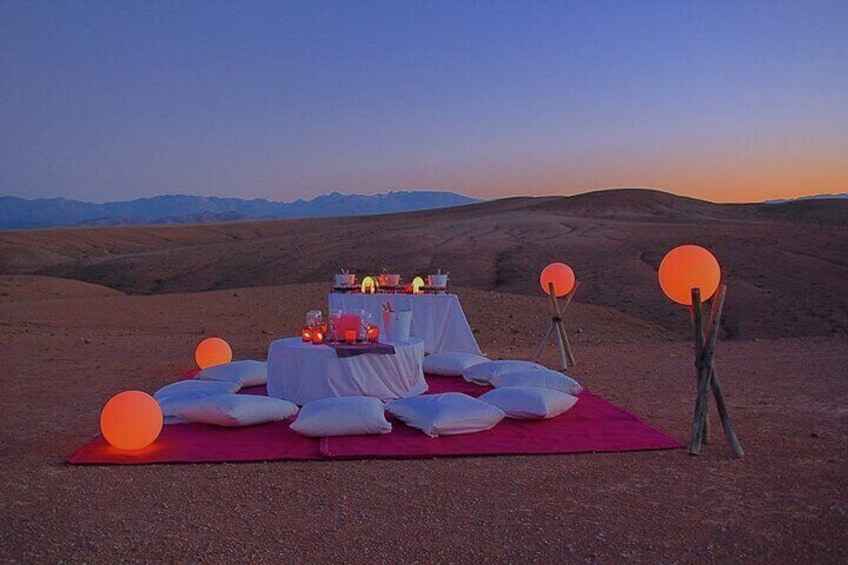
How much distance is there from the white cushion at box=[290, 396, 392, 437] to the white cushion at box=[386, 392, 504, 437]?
0.92 feet

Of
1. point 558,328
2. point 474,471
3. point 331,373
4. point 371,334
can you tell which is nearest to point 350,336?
point 371,334

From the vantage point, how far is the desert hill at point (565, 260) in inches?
765

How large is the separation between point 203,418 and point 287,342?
1395 millimetres

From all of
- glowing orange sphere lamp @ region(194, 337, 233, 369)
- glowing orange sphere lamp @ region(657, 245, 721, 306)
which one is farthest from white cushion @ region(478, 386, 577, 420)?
glowing orange sphere lamp @ region(194, 337, 233, 369)

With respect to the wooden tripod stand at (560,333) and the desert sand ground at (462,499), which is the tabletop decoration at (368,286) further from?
the desert sand ground at (462,499)

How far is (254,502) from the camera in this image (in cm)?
493

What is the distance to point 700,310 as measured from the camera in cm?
628

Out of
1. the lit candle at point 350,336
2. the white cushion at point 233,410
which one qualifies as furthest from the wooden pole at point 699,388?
the white cushion at point 233,410

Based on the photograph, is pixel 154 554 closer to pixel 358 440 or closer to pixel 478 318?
pixel 358 440

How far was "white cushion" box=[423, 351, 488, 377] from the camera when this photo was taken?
948cm

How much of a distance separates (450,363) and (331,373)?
2357 millimetres

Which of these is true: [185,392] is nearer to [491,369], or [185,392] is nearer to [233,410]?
[233,410]

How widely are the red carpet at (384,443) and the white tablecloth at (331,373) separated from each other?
695 mm

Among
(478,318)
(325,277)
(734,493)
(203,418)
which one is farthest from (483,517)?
(325,277)
